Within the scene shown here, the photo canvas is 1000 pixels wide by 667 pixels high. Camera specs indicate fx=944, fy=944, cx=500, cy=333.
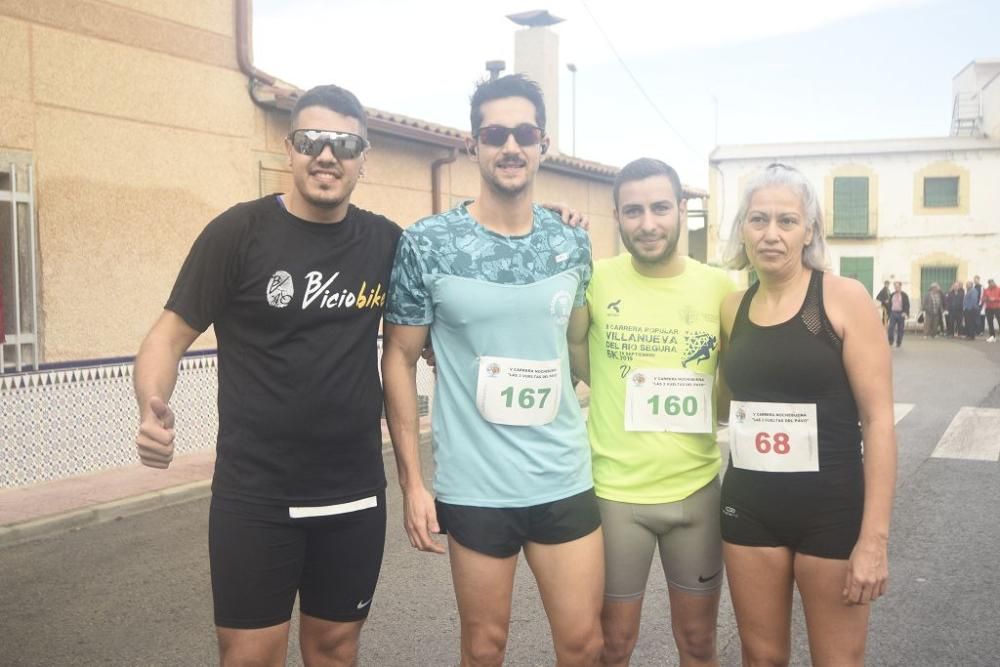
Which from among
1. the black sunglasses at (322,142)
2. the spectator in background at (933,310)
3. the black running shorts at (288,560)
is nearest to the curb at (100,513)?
the black running shorts at (288,560)

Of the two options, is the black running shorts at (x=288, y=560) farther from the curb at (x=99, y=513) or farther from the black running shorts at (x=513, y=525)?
the curb at (x=99, y=513)

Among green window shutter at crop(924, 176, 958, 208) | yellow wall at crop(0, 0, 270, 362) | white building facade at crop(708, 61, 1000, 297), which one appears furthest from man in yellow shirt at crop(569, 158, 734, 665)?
green window shutter at crop(924, 176, 958, 208)

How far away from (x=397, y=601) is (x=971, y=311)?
28.3 metres

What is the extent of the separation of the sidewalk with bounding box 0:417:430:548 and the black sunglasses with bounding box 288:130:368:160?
4765mm

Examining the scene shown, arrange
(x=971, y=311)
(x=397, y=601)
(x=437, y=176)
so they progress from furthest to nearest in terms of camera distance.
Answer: (x=971, y=311) < (x=437, y=176) < (x=397, y=601)

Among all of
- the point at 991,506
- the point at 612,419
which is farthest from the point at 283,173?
the point at 612,419

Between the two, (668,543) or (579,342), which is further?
(579,342)

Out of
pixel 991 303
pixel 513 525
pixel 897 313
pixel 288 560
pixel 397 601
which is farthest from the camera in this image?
pixel 991 303

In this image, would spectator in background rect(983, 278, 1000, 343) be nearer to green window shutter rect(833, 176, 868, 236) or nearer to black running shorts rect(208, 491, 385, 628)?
green window shutter rect(833, 176, 868, 236)

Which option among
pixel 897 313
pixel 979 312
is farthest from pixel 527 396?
pixel 979 312

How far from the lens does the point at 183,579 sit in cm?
552

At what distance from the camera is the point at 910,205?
36.2 m

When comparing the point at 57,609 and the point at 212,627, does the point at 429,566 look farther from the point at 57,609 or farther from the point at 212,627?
the point at 57,609

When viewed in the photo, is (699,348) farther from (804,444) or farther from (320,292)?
(320,292)
